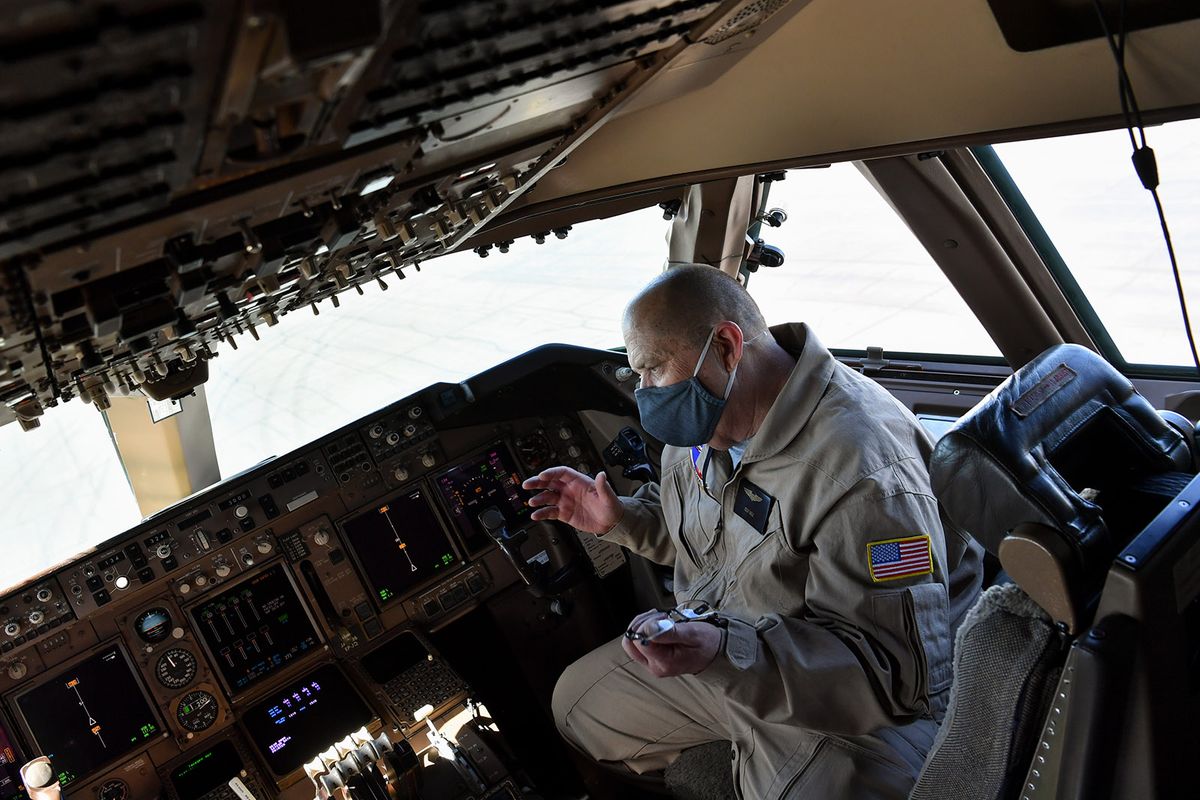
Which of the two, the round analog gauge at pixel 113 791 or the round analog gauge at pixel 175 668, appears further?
the round analog gauge at pixel 175 668

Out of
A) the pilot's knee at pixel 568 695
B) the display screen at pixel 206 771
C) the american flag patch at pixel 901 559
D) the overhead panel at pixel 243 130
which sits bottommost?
the pilot's knee at pixel 568 695

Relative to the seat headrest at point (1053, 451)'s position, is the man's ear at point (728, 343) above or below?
above

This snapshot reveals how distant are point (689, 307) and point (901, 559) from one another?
0.71 m

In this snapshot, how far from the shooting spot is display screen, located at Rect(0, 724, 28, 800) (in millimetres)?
2447

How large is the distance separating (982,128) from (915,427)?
29.7 inches

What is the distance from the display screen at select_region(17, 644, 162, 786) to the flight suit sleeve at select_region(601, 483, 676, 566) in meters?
1.47

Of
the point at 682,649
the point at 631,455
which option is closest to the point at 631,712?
the point at 682,649

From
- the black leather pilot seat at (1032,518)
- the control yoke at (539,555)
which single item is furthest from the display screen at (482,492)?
the black leather pilot seat at (1032,518)

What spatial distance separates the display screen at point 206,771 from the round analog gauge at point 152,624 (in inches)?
14.8

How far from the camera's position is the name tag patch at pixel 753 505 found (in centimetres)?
204

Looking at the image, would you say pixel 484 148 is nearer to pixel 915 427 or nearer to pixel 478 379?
pixel 915 427

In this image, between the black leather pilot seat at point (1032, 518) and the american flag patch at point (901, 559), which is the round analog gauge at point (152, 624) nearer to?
the american flag patch at point (901, 559)

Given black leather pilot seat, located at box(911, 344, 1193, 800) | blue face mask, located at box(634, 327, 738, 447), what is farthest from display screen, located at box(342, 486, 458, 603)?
black leather pilot seat, located at box(911, 344, 1193, 800)

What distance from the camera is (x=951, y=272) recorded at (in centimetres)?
264
